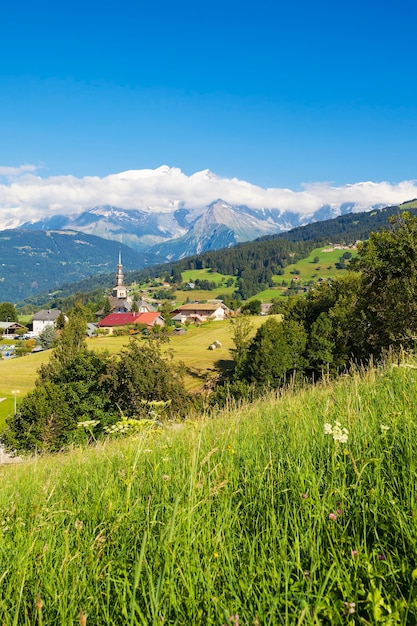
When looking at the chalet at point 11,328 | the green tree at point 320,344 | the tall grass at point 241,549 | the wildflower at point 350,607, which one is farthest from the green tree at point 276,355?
the chalet at point 11,328

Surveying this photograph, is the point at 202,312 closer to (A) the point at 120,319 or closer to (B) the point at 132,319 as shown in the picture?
(B) the point at 132,319

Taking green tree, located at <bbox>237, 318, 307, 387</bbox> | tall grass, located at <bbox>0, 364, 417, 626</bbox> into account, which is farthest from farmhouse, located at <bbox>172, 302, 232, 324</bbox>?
tall grass, located at <bbox>0, 364, 417, 626</bbox>

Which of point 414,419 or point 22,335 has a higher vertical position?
point 414,419

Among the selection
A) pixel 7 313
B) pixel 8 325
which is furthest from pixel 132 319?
pixel 7 313

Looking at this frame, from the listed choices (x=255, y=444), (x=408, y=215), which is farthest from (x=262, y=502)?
(x=408, y=215)

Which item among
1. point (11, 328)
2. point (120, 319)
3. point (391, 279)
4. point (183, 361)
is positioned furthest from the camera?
point (11, 328)

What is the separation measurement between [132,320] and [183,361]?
266 feet

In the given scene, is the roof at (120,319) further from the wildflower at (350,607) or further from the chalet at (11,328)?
the wildflower at (350,607)

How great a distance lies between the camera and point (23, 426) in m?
34.8

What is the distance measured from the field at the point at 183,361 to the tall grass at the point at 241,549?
39.5 m

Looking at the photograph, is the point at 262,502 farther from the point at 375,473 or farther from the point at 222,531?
the point at 375,473

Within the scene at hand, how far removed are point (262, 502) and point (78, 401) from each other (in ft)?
122

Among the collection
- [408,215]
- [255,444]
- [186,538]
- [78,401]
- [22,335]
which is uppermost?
[408,215]

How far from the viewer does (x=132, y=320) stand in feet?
464
